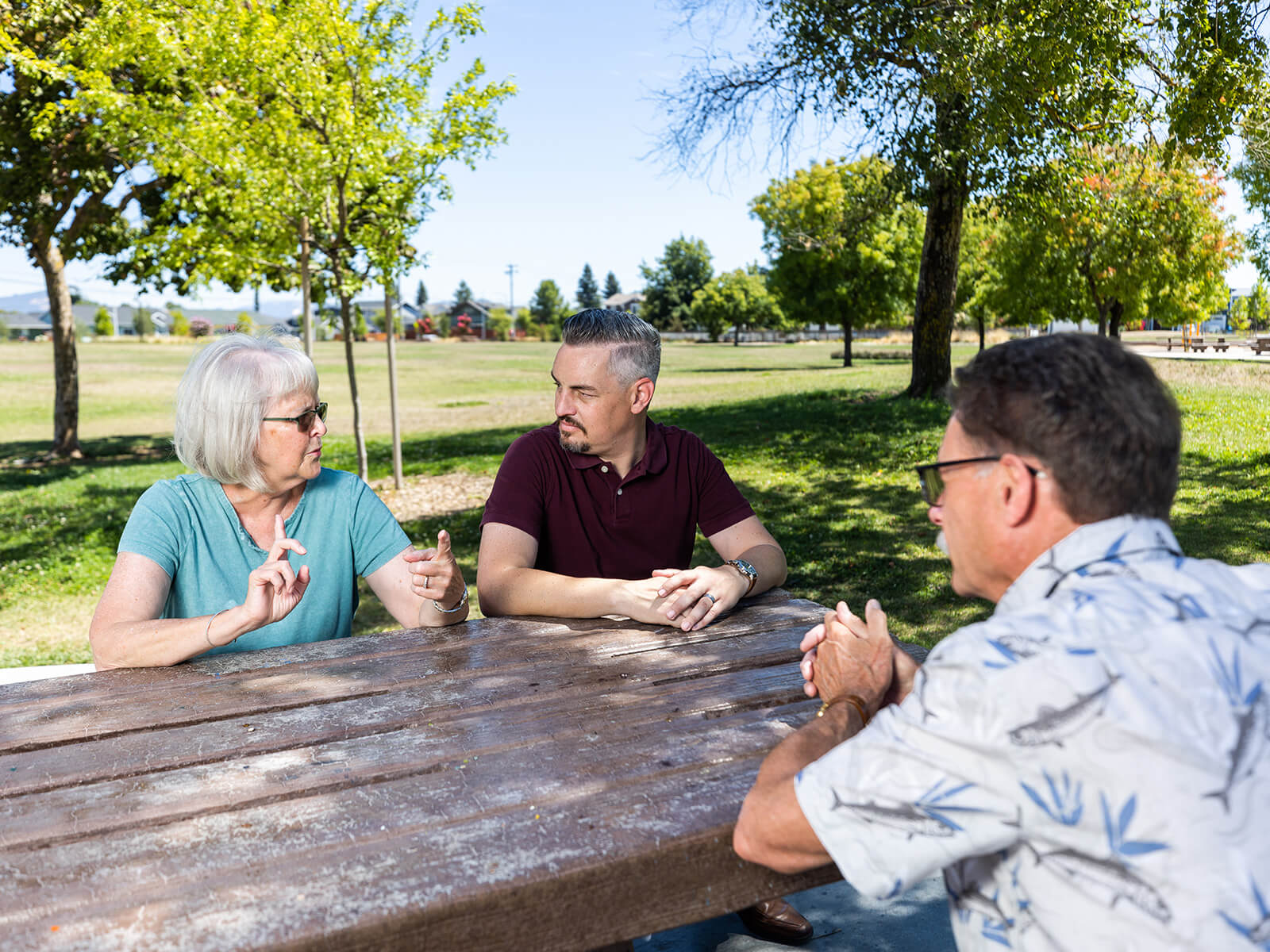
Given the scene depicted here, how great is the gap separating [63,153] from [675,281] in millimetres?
77013

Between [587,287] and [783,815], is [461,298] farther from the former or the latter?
[783,815]

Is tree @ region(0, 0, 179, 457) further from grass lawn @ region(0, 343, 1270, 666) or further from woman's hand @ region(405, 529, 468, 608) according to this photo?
woman's hand @ region(405, 529, 468, 608)

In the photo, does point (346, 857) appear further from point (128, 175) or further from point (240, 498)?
point (128, 175)

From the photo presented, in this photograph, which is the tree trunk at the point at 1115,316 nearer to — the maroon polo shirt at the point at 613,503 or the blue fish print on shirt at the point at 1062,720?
the maroon polo shirt at the point at 613,503

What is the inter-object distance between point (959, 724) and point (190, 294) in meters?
12.8

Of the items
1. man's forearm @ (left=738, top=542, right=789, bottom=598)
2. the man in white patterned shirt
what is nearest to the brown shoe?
man's forearm @ (left=738, top=542, right=789, bottom=598)

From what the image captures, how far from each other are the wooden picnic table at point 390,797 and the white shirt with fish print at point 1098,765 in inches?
15.0

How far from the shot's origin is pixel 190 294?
40.4ft

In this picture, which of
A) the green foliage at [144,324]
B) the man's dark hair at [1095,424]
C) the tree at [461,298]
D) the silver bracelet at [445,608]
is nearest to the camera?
the man's dark hair at [1095,424]

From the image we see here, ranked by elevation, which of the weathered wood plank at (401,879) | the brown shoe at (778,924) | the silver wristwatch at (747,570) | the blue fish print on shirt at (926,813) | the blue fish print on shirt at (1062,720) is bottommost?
the brown shoe at (778,924)

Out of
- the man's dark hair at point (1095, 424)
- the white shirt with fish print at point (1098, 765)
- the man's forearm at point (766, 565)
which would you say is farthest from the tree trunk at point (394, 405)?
the white shirt with fish print at point (1098, 765)

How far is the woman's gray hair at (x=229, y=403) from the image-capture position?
258 centimetres

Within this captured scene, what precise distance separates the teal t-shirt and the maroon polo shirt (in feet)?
1.31

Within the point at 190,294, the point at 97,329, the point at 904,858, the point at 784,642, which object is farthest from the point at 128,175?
the point at 97,329
